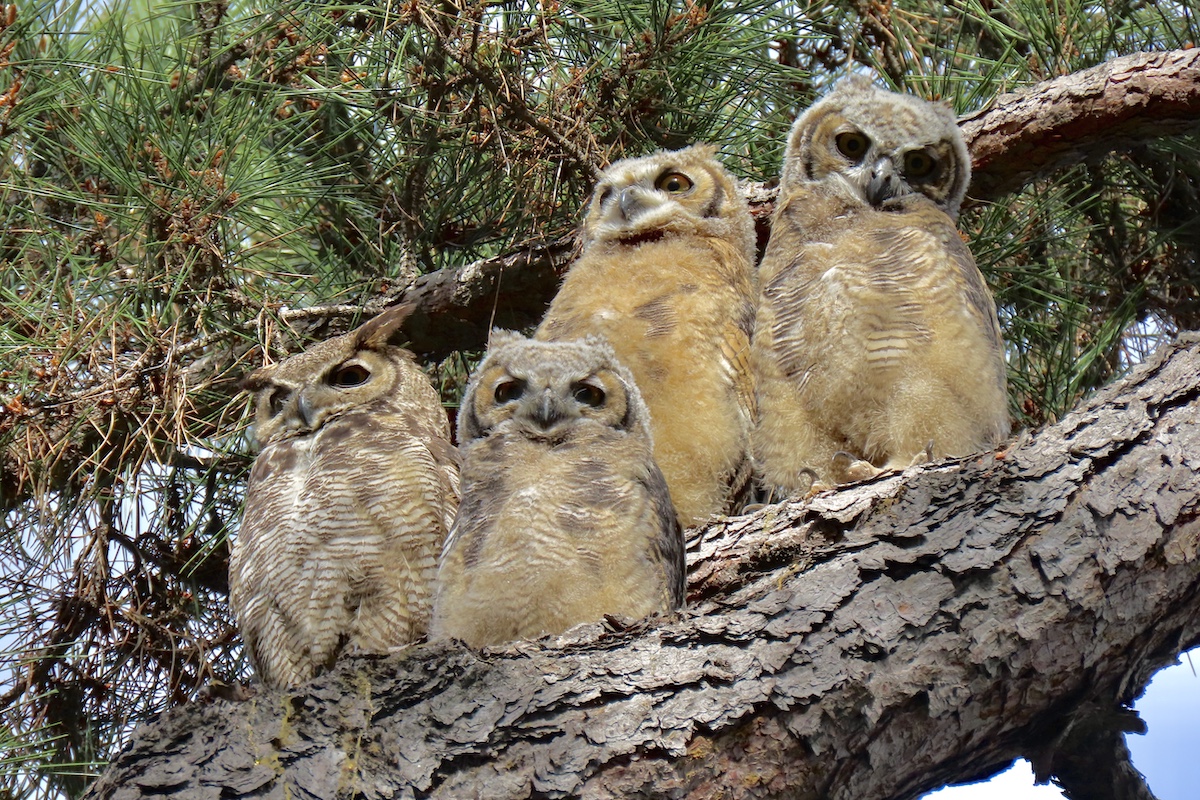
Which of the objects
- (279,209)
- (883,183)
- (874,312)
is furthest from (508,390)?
(279,209)

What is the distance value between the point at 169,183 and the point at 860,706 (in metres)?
2.28

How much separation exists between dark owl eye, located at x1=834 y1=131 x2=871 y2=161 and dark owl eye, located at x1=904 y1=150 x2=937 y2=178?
0.37 feet

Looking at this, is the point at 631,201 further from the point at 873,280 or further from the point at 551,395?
the point at 551,395

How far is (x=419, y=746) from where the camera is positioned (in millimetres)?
1929

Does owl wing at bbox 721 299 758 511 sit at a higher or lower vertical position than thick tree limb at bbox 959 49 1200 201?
lower

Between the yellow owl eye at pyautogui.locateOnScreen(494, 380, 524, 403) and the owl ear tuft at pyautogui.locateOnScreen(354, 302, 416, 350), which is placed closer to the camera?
the yellow owl eye at pyautogui.locateOnScreen(494, 380, 524, 403)

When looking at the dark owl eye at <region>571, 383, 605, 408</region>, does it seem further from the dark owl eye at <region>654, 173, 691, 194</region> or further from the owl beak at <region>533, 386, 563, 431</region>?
the dark owl eye at <region>654, 173, 691, 194</region>

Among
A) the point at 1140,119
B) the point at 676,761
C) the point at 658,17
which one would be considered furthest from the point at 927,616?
the point at 658,17

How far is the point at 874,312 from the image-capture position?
2.85 meters

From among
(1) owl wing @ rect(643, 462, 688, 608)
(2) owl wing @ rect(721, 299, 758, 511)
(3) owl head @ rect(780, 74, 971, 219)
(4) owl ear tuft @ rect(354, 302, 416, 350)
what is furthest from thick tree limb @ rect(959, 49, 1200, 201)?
(4) owl ear tuft @ rect(354, 302, 416, 350)

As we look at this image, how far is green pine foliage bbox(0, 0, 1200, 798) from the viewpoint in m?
3.25

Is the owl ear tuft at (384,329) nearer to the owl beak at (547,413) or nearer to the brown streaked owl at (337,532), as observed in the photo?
the brown streaked owl at (337,532)

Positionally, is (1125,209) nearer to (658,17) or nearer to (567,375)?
(658,17)

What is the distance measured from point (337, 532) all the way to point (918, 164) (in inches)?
68.7
